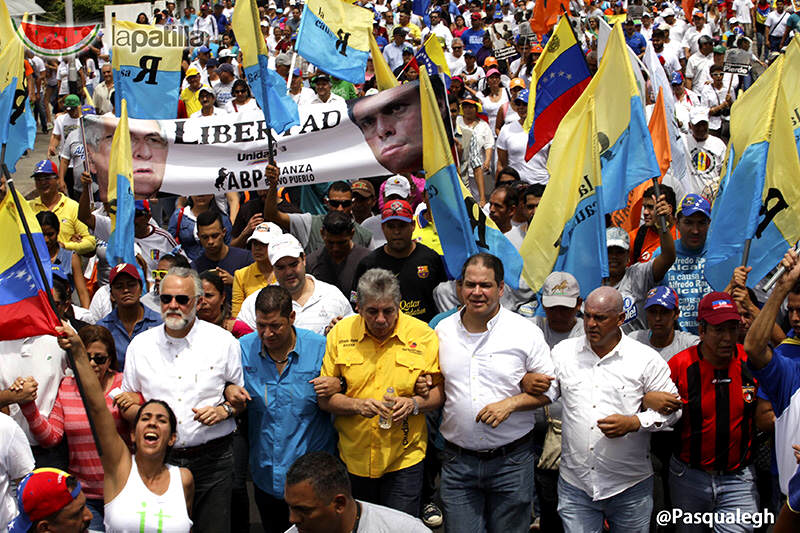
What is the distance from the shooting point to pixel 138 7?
81.3 ft

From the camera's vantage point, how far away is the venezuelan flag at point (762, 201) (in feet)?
20.2

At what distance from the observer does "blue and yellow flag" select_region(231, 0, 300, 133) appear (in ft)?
26.3

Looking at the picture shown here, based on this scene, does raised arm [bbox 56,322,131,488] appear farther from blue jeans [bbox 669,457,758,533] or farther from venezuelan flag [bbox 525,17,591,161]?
venezuelan flag [bbox 525,17,591,161]

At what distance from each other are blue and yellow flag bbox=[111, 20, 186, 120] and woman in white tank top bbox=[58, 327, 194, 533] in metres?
4.53

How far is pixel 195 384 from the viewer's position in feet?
18.3

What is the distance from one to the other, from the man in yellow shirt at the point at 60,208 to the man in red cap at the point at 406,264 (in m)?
3.45

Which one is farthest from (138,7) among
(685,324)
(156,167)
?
(685,324)

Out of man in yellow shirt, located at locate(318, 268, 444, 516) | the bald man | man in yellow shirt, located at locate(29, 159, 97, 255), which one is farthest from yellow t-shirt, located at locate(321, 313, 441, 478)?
man in yellow shirt, located at locate(29, 159, 97, 255)

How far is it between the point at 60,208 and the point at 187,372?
4.36 metres

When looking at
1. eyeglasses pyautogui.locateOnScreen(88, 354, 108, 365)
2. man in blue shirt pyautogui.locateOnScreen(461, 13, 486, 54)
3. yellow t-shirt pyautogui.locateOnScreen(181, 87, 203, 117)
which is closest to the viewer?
eyeglasses pyautogui.locateOnScreen(88, 354, 108, 365)

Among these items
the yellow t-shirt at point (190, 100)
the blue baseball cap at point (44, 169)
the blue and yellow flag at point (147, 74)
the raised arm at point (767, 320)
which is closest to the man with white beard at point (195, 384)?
the raised arm at point (767, 320)

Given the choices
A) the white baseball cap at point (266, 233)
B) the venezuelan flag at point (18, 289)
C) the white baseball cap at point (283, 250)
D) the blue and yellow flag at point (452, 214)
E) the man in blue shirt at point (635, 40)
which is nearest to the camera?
the venezuelan flag at point (18, 289)

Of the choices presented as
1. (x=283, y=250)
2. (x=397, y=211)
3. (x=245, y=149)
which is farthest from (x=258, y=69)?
(x=283, y=250)

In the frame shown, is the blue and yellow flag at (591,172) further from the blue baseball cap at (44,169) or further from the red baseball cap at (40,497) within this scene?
the blue baseball cap at (44,169)
